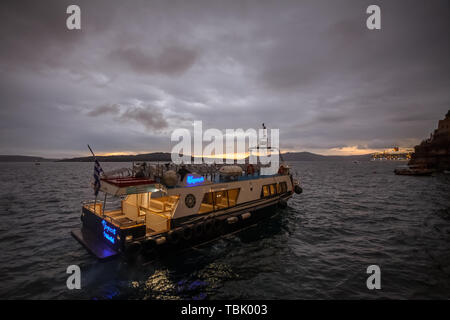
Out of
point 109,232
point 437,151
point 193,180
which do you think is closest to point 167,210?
point 193,180

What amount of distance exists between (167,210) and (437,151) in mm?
98560

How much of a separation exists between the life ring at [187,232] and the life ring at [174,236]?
1.10ft

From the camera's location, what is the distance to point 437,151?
229ft

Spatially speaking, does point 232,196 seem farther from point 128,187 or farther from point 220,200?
point 128,187

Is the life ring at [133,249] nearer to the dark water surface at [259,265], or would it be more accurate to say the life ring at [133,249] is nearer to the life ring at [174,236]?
the dark water surface at [259,265]

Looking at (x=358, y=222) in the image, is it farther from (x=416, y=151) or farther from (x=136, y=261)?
(x=416, y=151)

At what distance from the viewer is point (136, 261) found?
28.7 ft

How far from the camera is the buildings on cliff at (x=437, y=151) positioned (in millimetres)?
67625

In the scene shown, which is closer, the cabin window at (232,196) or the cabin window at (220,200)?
the cabin window at (220,200)

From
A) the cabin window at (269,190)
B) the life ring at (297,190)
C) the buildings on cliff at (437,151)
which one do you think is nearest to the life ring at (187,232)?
the cabin window at (269,190)

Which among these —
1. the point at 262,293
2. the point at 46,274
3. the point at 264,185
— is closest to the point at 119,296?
the point at 46,274

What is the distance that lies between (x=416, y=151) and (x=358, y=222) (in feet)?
297

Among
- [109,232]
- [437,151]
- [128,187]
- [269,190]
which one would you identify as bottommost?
[109,232]

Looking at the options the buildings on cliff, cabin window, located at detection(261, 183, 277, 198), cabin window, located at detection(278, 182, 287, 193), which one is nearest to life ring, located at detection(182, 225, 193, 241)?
cabin window, located at detection(261, 183, 277, 198)
